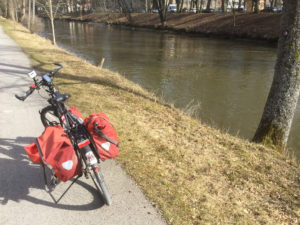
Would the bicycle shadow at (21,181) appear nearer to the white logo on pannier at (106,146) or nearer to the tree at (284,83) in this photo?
the white logo on pannier at (106,146)

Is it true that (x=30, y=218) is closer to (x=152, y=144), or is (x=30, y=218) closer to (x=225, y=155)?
(x=152, y=144)

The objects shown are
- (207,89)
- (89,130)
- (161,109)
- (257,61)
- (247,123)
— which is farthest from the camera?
(257,61)

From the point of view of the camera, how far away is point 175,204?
3301 millimetres

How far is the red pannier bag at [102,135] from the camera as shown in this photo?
9.86 ft

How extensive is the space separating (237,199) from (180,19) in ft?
149

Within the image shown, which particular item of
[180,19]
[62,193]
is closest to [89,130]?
[62,193]

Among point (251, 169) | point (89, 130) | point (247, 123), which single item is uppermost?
A: point (89, 130)

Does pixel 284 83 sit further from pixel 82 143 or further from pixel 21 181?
pixel 21 181

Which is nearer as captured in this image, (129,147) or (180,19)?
(129,147)

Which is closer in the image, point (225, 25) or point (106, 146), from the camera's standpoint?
point (106, 146)

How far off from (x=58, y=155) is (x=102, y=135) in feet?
1.69

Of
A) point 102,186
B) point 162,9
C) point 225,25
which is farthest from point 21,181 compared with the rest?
point 162,9

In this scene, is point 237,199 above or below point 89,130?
below

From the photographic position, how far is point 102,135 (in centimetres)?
299
